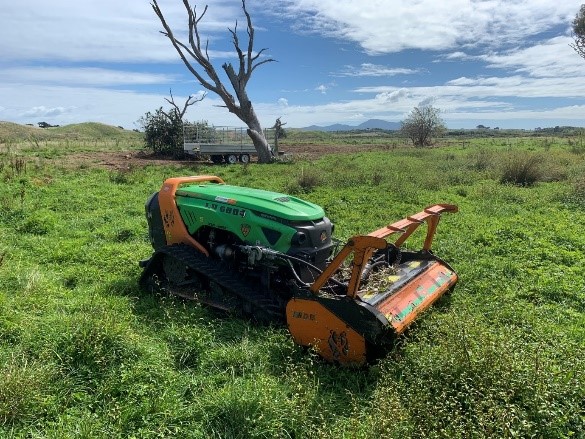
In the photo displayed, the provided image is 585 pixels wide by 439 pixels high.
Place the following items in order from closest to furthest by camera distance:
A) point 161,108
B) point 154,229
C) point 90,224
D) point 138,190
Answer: point 154,229 → point 90,224 → point 138,190 → point 161,108

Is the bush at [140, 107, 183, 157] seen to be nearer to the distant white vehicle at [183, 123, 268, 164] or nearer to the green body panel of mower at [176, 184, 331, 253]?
the distant white vehicle at [183, 123, 268, 164]

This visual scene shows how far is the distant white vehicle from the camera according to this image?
2424 cm

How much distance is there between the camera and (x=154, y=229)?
5.89 metres

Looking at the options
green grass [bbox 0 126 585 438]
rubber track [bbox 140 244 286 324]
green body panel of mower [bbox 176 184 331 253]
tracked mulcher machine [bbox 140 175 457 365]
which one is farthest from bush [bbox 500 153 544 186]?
rubber track [bbox 140 244 286 324]

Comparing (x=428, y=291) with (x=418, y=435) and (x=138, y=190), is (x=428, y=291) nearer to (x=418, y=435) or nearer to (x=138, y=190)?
(x=418, y=435)

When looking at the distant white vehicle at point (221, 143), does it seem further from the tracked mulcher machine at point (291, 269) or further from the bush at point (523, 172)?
the tracked mulcher machine at point (291, 269)

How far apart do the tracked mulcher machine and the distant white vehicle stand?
18.7m

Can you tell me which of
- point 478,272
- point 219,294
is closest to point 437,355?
point 219,294

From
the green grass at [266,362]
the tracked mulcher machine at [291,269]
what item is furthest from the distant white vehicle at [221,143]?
the tracked mulcher machine at [291,269]

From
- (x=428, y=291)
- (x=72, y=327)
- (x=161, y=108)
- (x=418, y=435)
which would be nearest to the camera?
(x=418, y=435)

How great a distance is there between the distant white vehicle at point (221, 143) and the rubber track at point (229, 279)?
19339mm

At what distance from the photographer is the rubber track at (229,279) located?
15.2ft

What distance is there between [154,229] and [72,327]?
2015mm

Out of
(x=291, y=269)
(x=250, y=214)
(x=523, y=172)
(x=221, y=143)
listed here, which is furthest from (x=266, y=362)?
(x=221, y=143)
